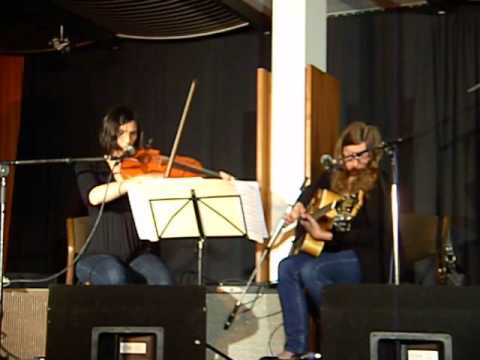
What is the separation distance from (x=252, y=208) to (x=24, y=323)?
4.17ft

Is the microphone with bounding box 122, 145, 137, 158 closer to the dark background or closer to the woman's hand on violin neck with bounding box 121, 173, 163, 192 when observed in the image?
the woman's hand on violin neck with bounding box 121, 173, 163, 192

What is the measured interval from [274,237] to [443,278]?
0.85 m

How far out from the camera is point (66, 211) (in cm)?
621

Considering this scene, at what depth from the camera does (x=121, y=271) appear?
357 cm

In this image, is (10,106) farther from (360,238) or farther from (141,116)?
(360,238)

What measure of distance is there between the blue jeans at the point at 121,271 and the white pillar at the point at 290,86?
0.83 m

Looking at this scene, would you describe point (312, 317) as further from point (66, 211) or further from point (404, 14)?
point (66, 211)

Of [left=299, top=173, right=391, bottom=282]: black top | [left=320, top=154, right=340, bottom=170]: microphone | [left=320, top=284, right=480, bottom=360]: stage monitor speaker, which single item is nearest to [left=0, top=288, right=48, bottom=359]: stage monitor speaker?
[left=299, top=173, right=391, bottom=282]: black top

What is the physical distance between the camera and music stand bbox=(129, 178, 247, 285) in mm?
3441

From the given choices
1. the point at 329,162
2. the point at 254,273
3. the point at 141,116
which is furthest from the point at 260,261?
the point at 141,116

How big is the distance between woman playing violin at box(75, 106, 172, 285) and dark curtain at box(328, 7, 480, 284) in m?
2.07

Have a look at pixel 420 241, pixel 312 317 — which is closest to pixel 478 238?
pixel 420 241

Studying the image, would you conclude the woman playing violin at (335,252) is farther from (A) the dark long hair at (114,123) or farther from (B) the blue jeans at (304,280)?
(A) the dark long hair at (114,123)

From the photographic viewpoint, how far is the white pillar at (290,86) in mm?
4375
